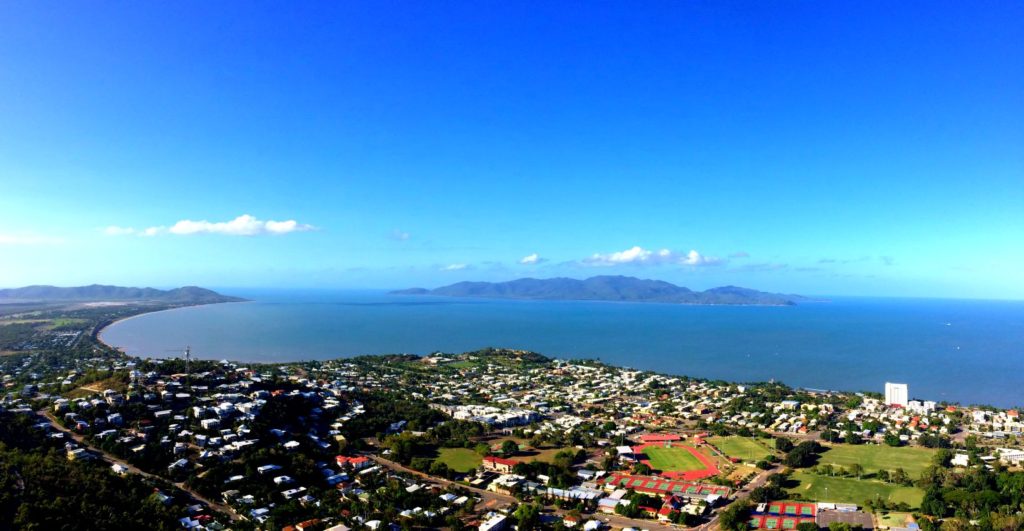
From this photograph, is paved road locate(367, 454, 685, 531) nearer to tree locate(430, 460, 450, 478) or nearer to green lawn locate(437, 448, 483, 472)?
tree locate(430, 460, 450, 478)

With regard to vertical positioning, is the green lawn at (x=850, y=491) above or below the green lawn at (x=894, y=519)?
below

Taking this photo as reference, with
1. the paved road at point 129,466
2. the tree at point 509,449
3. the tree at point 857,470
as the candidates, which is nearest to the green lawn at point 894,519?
the tree at point 857,470

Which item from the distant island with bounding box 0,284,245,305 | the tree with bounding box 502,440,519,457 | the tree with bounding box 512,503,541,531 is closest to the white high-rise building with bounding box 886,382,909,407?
the tree with bounding box 502,440,519,457

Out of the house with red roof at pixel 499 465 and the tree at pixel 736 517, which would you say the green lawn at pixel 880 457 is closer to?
the tree at pixel 736 517

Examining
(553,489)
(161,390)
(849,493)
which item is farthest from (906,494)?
(161,390)

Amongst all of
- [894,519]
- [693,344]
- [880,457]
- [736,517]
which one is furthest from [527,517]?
[693,344]

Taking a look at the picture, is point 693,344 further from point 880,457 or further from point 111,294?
point 111,294

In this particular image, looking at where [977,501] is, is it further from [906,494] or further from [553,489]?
[553,489]
